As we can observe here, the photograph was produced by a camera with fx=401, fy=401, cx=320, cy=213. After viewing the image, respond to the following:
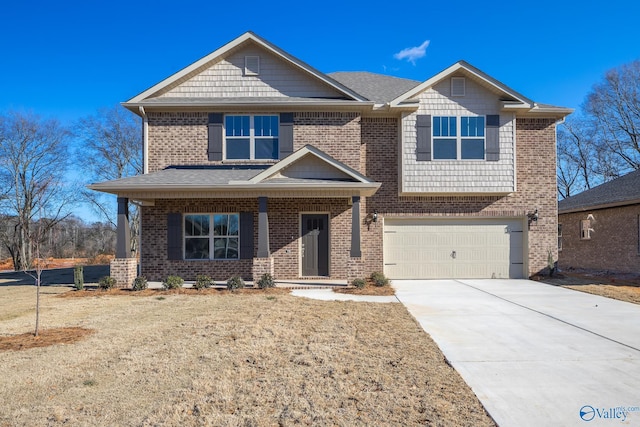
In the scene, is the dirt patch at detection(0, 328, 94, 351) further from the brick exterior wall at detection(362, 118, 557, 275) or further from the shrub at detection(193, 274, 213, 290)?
the brick exterior wall at detection(362, 118, 557, 275)

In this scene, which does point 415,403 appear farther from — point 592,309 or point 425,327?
point 592,309

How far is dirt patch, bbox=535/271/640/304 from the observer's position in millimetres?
10427

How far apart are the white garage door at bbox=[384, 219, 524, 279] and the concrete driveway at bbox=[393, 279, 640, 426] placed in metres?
3.51

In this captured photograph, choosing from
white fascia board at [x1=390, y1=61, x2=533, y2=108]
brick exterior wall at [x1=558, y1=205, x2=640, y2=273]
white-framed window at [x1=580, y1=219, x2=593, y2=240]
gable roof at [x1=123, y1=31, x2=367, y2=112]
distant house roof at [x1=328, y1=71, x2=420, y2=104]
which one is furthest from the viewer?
white-framed window at [x1=580, y1=219, x2=593, y2=240]

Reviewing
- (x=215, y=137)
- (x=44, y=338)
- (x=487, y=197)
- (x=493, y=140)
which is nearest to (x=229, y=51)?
(x=215, y=137)

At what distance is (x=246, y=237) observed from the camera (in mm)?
13383

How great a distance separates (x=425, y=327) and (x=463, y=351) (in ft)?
4.63

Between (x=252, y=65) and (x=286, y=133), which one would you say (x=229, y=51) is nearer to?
(x=252, y=65)

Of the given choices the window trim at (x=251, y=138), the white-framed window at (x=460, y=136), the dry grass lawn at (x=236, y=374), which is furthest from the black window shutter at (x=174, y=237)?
the white-framed window at (x=460, y=136)

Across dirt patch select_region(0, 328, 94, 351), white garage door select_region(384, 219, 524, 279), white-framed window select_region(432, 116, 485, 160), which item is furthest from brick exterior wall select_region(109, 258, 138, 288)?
white-framed window select_region(432, 116, 485, 160)

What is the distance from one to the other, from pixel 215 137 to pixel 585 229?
53.5ft

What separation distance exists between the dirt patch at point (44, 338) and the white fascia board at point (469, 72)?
1070 centimetres

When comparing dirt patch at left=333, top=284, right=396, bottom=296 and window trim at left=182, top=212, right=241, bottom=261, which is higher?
window trim at left=182, top=212, right=241, bottom=261

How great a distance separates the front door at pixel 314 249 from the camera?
44.6 feet
